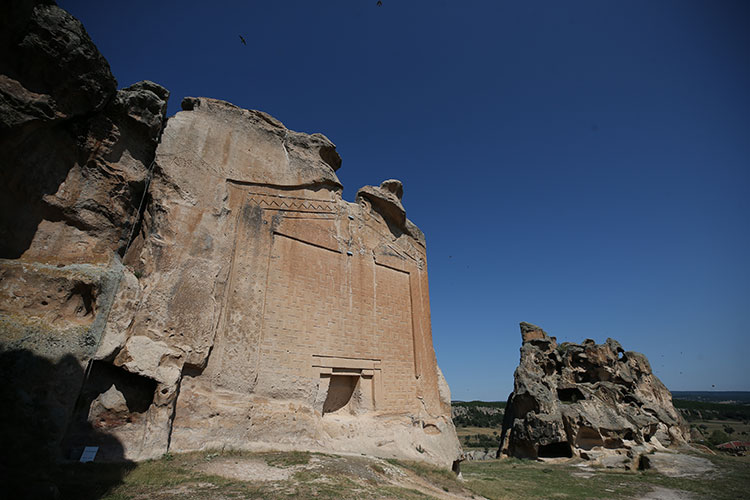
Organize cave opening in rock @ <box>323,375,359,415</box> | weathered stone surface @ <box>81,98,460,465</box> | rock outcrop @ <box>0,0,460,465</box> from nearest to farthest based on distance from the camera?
1. rock outcrop @ <box>0,0,460,465</box>
2. weathered stone surface @ <box>81,98,460,465</box>
3. cave opening in rock @ <box>323,375,359,415</box>

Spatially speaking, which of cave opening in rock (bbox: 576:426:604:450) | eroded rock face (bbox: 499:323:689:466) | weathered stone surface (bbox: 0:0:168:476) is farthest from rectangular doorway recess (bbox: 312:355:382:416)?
cave opening in rock (bbox: 576:426:604:450)

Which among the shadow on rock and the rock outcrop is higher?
the rock outcrop

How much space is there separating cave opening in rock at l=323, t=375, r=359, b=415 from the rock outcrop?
57mm

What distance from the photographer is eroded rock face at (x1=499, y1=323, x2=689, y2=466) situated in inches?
857

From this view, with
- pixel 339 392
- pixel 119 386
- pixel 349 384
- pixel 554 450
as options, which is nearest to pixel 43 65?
pixel 119 386

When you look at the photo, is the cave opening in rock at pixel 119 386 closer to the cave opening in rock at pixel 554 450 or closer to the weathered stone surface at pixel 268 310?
the weathered stone surface at pixel 268 310

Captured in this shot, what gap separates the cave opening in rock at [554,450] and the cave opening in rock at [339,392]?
706 inches

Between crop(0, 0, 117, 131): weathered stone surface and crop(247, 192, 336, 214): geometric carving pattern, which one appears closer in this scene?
crop(0, 0, 117, 131): weathered stone surface

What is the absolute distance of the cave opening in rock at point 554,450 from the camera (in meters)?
22.6

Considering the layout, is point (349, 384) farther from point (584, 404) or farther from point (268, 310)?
point (584, 404)

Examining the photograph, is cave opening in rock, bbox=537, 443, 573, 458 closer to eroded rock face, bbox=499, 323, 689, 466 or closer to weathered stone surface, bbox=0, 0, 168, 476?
eroded rock face, bbox=499, 323, 689, 466

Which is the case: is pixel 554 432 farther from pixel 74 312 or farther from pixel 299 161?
pixel 74 312

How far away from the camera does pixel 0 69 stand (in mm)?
5188

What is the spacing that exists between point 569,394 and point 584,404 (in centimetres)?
281
